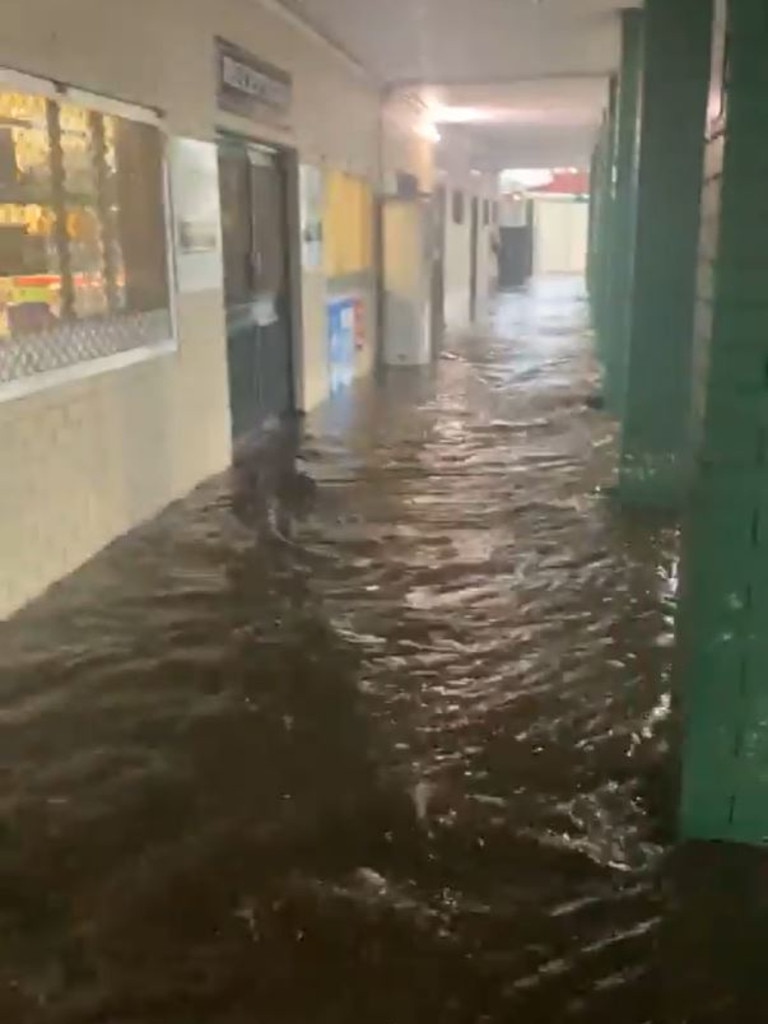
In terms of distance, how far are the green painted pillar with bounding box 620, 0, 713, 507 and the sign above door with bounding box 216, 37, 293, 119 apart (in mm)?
2361

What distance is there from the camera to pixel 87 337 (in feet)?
16.0

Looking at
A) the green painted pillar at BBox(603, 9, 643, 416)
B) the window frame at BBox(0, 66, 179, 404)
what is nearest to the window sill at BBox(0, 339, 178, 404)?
the window frame at BBox(0, 66, 179, 404)

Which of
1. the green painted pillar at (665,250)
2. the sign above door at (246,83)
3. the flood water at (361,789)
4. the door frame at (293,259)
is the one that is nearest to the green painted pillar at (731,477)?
the flood water at (361,789)

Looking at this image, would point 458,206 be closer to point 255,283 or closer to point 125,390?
point 255,283

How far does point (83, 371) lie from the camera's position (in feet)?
15.6

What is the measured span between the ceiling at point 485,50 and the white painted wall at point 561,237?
19550 millimetres

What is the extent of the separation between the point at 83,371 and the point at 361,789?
2543 millimetres

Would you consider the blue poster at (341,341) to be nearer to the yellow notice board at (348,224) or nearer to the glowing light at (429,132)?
the yellow notice board at (348,224)

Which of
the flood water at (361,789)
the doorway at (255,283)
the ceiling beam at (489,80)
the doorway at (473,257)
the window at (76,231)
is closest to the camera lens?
the flood water at (361,789)

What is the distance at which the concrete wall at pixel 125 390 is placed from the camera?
425cm

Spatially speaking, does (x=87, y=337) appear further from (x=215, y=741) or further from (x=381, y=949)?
(x=381, y=949)

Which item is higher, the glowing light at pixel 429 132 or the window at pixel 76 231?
the glowing light at pixel 429 132

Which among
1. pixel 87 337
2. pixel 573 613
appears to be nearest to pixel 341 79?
pixel 87 337

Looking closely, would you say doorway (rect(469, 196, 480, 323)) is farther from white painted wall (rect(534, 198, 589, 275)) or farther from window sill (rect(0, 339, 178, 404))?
white painted wall (rect(534, 198, 589, 275))
